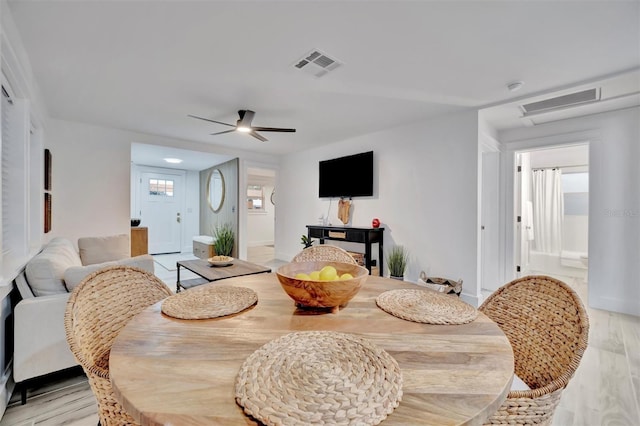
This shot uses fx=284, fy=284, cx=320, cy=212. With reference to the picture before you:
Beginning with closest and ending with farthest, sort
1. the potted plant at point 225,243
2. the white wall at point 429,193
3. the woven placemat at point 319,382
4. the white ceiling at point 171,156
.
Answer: the woven placemat at point 319,382, the white wall at point 429,193, the white ceiling at point 171,156, the potted plant at point 225,243

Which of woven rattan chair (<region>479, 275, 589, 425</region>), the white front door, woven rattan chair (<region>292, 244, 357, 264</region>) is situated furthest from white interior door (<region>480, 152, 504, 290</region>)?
the white front door

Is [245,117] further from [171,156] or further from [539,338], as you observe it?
[539,338]

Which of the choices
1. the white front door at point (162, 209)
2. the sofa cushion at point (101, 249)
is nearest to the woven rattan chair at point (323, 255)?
the sofa cushion at point (101, 249)

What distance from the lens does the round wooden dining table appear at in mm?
499

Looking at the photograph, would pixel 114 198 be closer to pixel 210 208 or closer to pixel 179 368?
pixel 210 208

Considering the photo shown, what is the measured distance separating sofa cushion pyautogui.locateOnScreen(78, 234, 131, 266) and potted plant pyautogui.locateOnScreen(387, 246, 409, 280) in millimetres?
3399

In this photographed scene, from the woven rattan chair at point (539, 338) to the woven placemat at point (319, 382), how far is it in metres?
0.37

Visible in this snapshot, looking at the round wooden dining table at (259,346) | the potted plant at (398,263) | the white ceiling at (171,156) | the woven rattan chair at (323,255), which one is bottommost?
the potted plant at (398,263)

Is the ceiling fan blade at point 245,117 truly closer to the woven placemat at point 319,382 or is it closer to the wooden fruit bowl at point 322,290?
the wooden fruit bowl at point 322,290

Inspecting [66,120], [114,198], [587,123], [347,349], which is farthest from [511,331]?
[66,120]

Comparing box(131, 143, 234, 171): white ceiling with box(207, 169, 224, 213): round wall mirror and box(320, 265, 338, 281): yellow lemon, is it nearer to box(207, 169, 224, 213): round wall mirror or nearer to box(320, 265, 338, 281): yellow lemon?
box(207, 169, 224, 213): round wall mirror

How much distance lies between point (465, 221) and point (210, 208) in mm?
5536

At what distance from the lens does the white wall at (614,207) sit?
3.02 meters

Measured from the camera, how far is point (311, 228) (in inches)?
193
